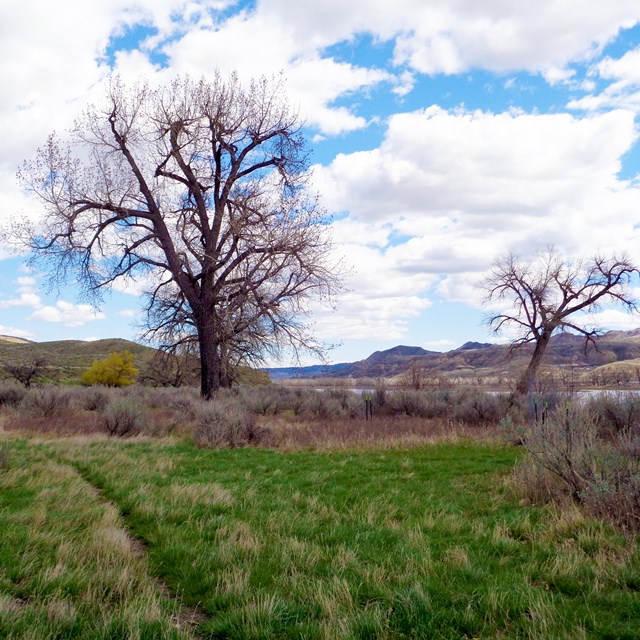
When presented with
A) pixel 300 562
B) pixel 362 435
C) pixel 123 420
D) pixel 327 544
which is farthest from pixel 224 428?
pixel 300 562

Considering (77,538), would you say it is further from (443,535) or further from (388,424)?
(388,424)

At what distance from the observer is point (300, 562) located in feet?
16.5

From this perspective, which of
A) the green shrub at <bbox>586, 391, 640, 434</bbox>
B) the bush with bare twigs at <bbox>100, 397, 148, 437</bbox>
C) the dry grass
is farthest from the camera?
the bush with bare twigs at <bbox>100, 397, 148, 437</bbox>

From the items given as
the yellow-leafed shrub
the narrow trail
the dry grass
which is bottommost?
the dry grass

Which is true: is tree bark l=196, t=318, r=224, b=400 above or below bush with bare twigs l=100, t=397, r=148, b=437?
above

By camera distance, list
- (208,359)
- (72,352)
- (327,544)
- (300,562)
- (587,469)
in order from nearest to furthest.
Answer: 1. (300,562)
2. (327,544)
3. (587,469)
4. (208,359)
5. (72,352)

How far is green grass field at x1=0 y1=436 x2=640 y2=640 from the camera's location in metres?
3.75

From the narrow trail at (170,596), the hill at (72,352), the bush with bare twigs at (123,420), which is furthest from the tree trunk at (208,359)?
the hill at (72,352)

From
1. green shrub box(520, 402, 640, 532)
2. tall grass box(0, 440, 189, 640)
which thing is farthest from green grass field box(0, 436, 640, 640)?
green shrub box(520, 402, 640, 532)

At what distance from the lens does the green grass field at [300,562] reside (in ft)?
12.3

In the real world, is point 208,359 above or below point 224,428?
above

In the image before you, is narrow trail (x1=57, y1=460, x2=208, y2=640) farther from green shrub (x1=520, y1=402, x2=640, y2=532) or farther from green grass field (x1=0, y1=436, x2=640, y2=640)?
green shrub (x1=520, y1=402, x2=640, y2=532)

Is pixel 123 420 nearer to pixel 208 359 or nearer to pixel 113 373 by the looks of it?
pixel 208 359

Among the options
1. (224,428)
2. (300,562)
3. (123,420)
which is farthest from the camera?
(123,420)
